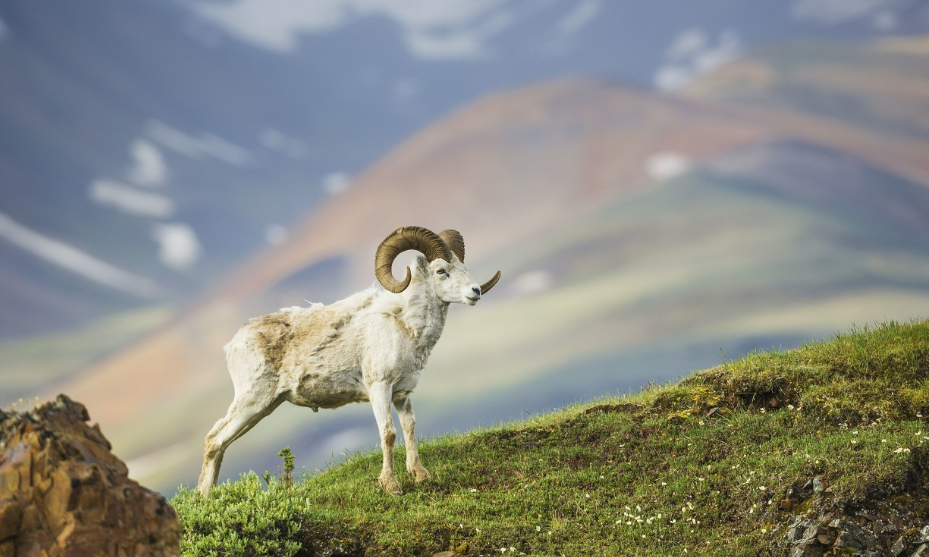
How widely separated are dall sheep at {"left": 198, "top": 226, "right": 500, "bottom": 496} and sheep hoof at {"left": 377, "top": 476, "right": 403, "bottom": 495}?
0.07 ft

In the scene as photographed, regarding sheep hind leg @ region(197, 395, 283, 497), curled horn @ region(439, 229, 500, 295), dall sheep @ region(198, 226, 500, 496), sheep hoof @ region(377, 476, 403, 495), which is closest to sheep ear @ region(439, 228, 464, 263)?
curled horn @ region(439, 229, 500, 295)

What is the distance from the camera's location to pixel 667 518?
36.4 feet

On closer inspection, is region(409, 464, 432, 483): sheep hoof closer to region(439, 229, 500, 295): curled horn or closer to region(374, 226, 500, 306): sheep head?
region(374, 226, 500, 306): sheep head

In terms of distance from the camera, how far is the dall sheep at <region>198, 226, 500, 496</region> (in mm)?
12617

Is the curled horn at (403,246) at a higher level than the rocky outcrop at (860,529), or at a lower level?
higher

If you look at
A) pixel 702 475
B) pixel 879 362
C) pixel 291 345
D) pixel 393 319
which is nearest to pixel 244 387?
pixel 291 345

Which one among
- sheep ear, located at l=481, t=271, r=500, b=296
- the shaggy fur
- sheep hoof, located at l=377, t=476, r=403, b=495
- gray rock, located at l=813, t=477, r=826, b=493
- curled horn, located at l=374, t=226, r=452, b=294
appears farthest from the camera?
sheep ear, located at l=481, t=271, r=500, b=296

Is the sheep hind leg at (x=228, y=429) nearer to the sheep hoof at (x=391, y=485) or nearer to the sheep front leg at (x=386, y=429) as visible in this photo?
the sheep front leg at (x=386, y=429)

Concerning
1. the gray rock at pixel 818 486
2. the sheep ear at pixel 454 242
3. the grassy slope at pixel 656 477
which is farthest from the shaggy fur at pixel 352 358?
the gray rock at pixel 818 486

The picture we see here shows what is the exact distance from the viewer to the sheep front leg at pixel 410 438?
42.1ft

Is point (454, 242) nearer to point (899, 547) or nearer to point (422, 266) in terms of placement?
point (422, 266)

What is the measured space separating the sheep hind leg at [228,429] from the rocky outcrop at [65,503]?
493 cm

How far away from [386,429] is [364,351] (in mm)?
1122

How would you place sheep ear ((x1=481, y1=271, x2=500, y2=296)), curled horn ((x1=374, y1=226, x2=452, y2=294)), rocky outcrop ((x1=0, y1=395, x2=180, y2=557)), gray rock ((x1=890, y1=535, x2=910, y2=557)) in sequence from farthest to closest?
sheep ear ((x1=481, y1=271, x2=500, y2=296))
curled horn ((x1=374, y1=226, x2=452, y2=294))
gray rock ((x1=890, y1=535, x2=910, y2=557))
rocky outcrop ((x1=0, y1=395, x2=180, y2=557))
